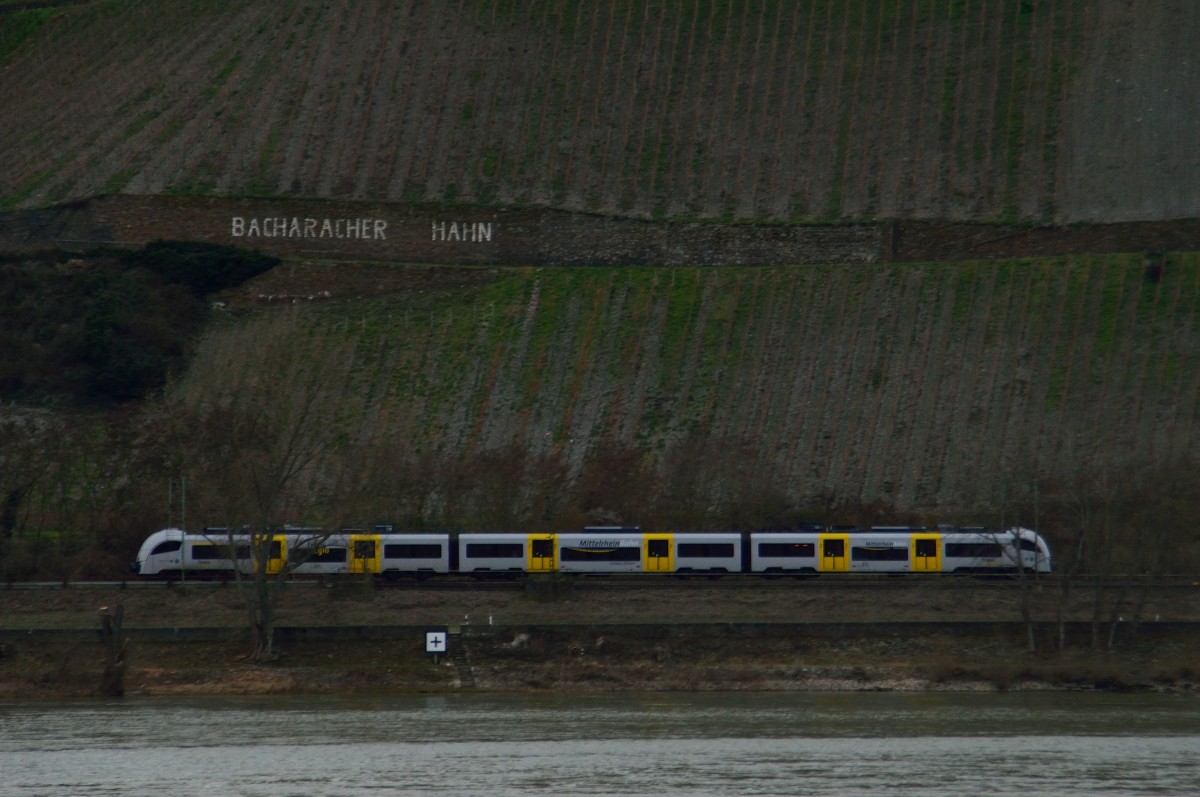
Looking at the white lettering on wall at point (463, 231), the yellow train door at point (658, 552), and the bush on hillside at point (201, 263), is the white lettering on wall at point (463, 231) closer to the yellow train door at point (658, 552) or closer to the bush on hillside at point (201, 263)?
the bush on hillside at point (201, 263)

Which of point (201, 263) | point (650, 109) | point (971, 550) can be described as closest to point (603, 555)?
point (971, 550)

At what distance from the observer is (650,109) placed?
80.8 meters

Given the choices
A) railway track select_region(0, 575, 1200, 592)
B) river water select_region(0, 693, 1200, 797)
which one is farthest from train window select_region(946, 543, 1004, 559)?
river water select_region(0, 693, 1200, 797)

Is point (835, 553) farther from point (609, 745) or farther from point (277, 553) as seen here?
point (609, 745)

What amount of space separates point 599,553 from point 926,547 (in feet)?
29.7

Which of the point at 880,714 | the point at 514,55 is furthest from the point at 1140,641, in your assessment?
the point at 514,55

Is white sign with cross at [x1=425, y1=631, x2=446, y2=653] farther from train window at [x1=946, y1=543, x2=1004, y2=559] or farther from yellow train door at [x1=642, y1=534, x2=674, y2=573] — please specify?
train window at [x1=946, y1=543, x2=1004, y2=559]

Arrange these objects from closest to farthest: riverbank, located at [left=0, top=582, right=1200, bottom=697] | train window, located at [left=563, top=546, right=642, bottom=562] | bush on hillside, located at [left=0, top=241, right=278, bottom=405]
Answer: riverbank, located at [left=0, top=582, right=1200, bottom=697], train window, located at [left=563, top=546, right=642, bottom=562], bush on hillside, located at [left=0, top=241, right=278, bottom=405]

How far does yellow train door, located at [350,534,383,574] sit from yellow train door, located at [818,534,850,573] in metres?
12.3

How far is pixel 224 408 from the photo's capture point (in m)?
62.9

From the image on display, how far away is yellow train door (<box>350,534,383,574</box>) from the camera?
51000mm

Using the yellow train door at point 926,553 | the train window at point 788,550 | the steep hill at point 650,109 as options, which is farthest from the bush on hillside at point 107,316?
the yellow train door at point 926,553

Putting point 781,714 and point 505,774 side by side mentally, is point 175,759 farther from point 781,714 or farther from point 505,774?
point 781,714

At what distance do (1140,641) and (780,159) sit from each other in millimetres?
35799
